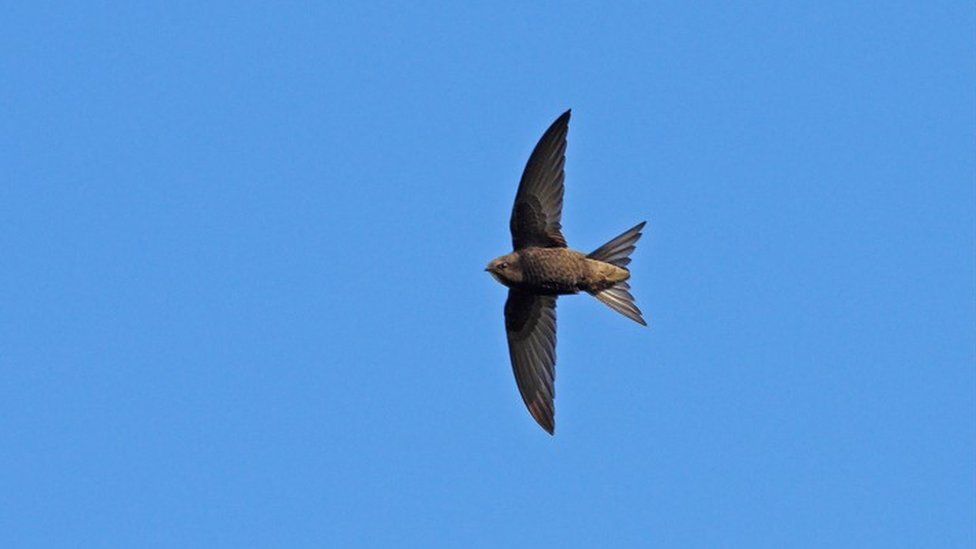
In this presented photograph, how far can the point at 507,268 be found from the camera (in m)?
16.9

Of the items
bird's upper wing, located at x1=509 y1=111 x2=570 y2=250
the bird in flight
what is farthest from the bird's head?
bird's upper wing, located at x1=509 y1=111 x2=570 y2=250

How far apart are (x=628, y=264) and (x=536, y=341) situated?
1675mm

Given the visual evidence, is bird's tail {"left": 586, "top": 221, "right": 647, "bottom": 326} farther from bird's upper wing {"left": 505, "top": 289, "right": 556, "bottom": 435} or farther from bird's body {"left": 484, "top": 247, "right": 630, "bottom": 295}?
bird's upper wing {"left": 505, "top": 289, "right": 556, "bottom": 435}

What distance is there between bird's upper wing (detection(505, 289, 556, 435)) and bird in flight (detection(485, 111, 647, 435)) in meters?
0.01

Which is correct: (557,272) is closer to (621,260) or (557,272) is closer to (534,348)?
(621,260)

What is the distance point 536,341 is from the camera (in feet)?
58.3

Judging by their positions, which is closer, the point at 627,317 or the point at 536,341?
the point at 627,317

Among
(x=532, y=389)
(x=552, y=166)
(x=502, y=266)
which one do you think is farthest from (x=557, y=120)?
(x=532, y=389)

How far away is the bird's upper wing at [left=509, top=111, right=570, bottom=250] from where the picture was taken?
1673 cm

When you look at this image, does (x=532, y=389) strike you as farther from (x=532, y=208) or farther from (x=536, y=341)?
(x=532, y=208)

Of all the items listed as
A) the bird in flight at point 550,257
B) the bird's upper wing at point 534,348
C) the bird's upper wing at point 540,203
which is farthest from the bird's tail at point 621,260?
the bird's upper wing at point 534,348

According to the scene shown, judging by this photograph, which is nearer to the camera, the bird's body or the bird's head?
the bird's body

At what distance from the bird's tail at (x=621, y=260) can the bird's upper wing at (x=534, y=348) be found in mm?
1172

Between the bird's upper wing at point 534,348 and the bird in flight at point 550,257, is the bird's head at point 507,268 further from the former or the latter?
the bird's upper wing at point 534,348
